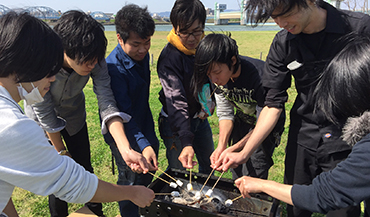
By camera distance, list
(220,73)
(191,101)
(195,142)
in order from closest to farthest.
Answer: (220,73)
(191,101)
(195,142)

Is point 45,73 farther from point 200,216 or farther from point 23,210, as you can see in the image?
point 23,210

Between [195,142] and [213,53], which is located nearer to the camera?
[213,53]

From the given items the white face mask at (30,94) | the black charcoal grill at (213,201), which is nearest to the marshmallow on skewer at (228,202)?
the black charcoal grill at (213,201)

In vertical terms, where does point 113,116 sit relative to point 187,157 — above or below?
above

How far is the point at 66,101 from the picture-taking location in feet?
7.43

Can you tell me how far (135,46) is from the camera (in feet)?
7.17

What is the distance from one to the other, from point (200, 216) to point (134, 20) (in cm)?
149

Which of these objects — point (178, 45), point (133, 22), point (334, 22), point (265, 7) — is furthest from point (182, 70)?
point (334, 22)

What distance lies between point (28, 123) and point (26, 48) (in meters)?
0.31

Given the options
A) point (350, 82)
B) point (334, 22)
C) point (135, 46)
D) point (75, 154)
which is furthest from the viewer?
point (75, 154)

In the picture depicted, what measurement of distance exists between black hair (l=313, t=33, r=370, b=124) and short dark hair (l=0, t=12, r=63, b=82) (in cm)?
128

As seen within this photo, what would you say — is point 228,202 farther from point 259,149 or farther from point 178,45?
point 178,45

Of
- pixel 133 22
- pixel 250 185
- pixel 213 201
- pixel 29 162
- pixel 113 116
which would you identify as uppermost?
pixel 133 22

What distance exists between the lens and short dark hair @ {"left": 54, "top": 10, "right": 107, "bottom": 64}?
1840mm
